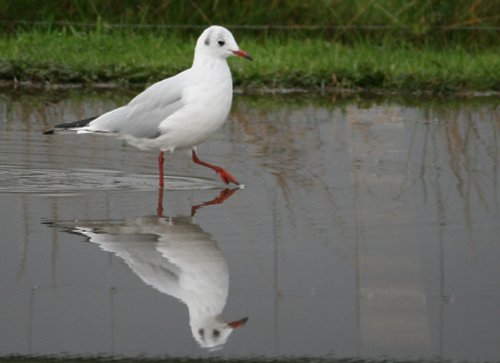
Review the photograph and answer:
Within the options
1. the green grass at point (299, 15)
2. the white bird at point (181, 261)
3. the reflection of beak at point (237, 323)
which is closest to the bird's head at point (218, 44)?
the white bird at point (181, 261)

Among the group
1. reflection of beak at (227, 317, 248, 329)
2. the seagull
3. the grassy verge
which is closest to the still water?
reflection of beak at (227, 317, 248, 329)

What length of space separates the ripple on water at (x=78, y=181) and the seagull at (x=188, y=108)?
135 mm

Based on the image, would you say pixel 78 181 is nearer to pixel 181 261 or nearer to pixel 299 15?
pixel 181 261

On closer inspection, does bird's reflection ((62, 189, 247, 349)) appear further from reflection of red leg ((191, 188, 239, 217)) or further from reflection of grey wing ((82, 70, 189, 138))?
reflection of grey wing ((82, 70, 189, 138))

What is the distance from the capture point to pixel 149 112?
8914mm

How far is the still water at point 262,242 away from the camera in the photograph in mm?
5535

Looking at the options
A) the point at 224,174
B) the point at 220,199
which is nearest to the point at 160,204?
the point at 220,199

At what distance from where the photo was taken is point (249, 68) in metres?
13.1

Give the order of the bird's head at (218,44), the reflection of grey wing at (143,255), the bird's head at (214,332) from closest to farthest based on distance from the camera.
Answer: the bird's head at (214,332) → the reflection of grey wing at (143,255) → the bird's head at (218,44)

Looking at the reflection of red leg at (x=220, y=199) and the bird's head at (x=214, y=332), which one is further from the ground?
the reflection of red leg at (x=220, y=199)

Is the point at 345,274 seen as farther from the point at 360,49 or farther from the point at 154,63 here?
the point at 360,49

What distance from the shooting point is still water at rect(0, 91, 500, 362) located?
5.54 m

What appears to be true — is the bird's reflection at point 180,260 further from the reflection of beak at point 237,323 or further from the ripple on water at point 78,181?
the ripple on water at point 78,181

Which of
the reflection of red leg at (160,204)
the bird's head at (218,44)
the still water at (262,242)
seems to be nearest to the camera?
the still water at (262,242)
